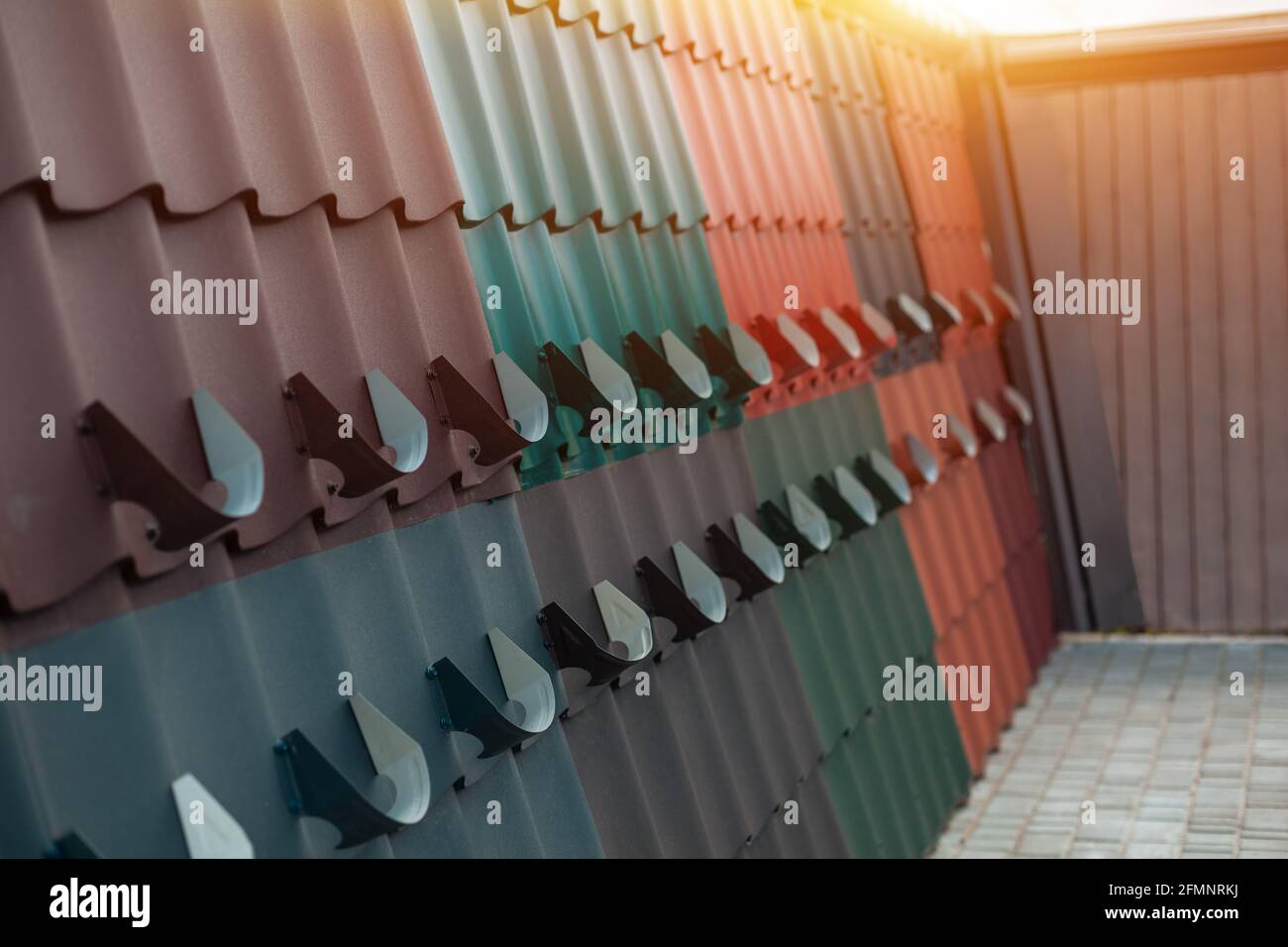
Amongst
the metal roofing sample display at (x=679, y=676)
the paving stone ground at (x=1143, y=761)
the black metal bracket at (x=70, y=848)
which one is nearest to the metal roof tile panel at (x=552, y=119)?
the metal roofing sample display at (x=679, y=676)

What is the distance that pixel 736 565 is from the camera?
4609mm

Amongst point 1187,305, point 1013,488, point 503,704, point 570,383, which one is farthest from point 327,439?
point 1187,305

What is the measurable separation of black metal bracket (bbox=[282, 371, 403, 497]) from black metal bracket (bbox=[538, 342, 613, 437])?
107cm

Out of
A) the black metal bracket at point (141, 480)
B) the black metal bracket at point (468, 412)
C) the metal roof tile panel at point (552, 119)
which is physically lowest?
the black metal bracket at point (468, 412)

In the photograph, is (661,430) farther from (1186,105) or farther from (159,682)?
(1186,105)

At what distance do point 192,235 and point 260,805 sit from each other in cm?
97

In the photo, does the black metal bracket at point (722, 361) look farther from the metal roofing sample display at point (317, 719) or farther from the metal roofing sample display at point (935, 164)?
the metal roofing sample display at point (935, 164)

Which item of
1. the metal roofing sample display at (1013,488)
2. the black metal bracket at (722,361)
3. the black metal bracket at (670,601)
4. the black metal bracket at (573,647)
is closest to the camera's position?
the black metal bracket at (573,647)

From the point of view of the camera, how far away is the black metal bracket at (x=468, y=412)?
3.14m

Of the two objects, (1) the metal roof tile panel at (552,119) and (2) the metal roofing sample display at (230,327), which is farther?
(1) the metal roof tile panel at (552,119)

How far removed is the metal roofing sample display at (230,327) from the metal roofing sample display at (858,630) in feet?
7.33

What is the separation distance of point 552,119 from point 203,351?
1942 millimetres

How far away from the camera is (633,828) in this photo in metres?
3.74

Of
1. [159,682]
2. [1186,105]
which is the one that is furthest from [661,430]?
[1186,105]
